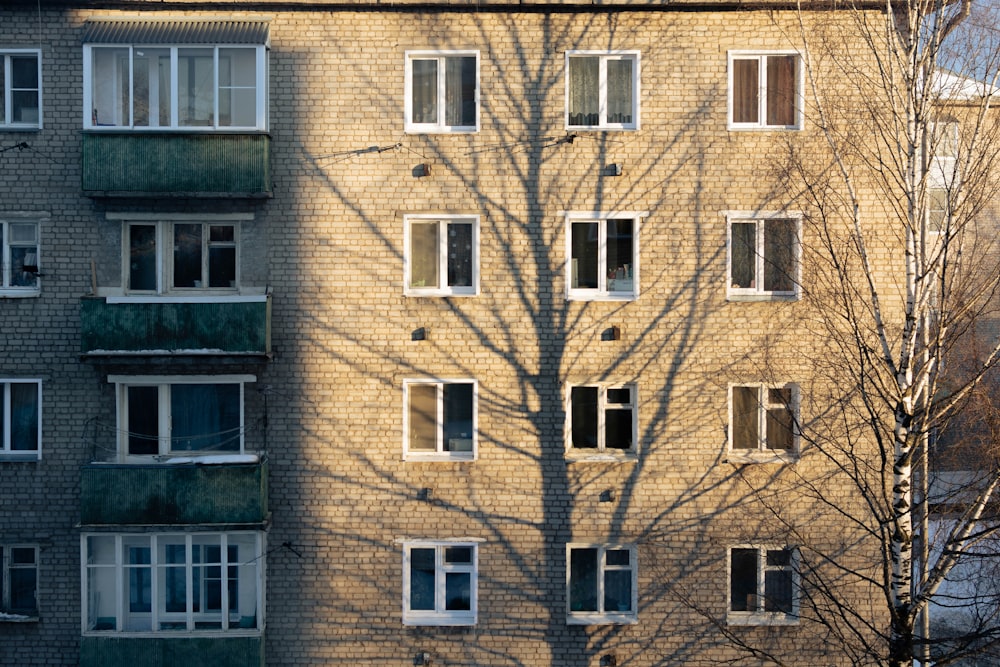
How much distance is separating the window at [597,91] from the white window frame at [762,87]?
4.69ft

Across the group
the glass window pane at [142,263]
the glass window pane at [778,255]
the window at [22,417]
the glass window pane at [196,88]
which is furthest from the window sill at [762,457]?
the window at [22,417]

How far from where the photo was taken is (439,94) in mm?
11969

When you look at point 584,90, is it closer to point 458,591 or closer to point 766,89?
point 766,89

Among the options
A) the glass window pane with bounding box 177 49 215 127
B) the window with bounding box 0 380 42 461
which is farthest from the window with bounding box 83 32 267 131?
the window with bounding box 0 380 42 461

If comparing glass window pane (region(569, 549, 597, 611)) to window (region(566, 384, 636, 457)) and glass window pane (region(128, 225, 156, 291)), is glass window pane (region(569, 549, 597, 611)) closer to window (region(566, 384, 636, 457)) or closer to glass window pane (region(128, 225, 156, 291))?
window (region(566, 384, 636, 457))

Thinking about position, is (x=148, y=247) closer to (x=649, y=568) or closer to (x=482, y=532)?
(x=482, y=532)

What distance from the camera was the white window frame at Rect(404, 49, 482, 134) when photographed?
38.9 feet

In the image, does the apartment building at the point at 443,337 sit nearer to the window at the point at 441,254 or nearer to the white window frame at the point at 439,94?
the white window frame at the point at 439,94

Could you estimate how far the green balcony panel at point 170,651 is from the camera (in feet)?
37.7

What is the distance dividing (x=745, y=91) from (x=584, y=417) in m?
5.45

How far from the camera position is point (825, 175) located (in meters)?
11.8

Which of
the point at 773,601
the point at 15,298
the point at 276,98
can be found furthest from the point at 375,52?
the point at 773,601

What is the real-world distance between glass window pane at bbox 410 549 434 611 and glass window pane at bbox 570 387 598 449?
2.79 m

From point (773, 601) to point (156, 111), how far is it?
37.1 feet
